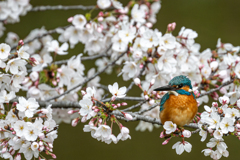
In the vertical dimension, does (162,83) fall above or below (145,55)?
below

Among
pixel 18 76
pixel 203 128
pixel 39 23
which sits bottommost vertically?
pixel 203 128

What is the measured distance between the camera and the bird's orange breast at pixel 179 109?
130 cm

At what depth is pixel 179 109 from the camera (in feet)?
4.33

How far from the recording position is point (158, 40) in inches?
58.4

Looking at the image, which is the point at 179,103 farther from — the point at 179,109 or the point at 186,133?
the point at 186,133

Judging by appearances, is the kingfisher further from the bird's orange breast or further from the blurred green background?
the blurred green background

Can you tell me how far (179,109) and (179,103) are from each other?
0.09ft

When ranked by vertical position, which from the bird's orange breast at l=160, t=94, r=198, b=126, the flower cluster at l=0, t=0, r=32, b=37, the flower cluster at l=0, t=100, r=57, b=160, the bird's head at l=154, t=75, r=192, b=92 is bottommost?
the flower cluster at l=0, t=100, r=57, b=160

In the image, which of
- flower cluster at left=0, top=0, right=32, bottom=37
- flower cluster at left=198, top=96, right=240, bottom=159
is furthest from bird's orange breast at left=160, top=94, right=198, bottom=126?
flower cluster at left=0, top=0, right=32, bottom=37

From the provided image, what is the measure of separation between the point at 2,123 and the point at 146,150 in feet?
7.06

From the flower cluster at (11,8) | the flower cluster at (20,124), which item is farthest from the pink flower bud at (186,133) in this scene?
the flower cluster at (11,8)

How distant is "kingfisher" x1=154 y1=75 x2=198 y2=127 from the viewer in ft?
4.26

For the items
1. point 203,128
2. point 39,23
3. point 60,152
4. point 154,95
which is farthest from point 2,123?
point 39,23

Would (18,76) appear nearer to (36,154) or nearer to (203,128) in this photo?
(36,154)
